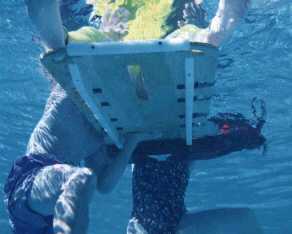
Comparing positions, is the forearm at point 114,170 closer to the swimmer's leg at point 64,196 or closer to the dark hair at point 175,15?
the swimmer's leg at point 64,196

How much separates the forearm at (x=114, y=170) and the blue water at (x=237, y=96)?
4.08 metres

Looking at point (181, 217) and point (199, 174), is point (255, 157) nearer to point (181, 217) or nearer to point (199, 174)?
point (199, 174)

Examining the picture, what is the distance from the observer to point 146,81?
5.55 meters

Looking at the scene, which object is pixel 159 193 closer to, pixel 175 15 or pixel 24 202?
pixel 24 202

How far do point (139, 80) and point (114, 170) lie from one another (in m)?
→ 2.37

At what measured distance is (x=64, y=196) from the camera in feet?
16.3

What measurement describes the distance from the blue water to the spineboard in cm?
394

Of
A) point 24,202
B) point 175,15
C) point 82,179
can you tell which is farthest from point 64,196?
point 175,15

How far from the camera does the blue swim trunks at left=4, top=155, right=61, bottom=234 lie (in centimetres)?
552

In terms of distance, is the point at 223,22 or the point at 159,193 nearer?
the point at 223,22

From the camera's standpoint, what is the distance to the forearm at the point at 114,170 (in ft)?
24.1

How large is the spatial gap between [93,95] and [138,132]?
6.42ft

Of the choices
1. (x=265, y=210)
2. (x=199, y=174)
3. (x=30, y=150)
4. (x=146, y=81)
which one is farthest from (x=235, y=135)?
(x=265, y=210)

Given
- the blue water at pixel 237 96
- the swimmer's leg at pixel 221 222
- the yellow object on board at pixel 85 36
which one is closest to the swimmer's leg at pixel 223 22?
the yellow object on board at pixel 85 36
